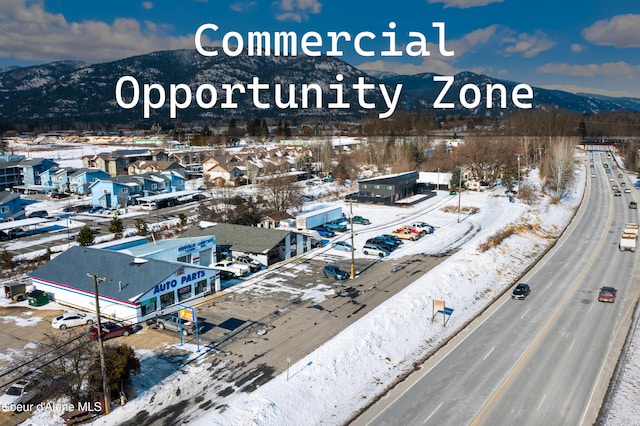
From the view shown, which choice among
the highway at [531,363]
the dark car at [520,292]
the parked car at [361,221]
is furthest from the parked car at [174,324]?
the parked car at [361,221]

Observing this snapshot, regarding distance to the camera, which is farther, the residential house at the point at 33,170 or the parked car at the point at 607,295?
the residential house at the point at 33,170

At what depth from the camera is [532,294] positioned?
2869cm

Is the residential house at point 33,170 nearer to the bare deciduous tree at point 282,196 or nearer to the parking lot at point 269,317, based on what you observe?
the bare deciduous tree at point 282,196

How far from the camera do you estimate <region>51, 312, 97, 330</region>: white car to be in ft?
78.8

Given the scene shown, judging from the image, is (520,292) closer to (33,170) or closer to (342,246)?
(342,246)

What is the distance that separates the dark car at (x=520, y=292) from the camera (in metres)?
27.8

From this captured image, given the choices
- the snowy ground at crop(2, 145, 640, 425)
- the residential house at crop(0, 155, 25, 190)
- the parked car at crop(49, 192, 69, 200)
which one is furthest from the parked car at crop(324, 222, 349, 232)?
the residential house at crop(0, 155, 25, 190)

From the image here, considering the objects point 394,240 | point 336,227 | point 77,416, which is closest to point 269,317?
point 77,416

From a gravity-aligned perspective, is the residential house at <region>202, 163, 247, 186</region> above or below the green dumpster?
above

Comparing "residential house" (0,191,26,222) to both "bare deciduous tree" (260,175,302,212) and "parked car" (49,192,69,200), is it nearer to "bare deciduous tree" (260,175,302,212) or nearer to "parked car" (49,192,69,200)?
"parked car" (49,192,69,200)

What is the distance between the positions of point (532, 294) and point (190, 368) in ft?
68.8

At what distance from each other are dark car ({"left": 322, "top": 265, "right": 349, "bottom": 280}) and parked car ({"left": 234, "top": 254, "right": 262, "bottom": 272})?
5179mm

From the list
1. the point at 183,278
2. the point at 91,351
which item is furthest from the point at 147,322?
the point at 91,351

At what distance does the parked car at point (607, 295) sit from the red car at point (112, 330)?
26690 mm
